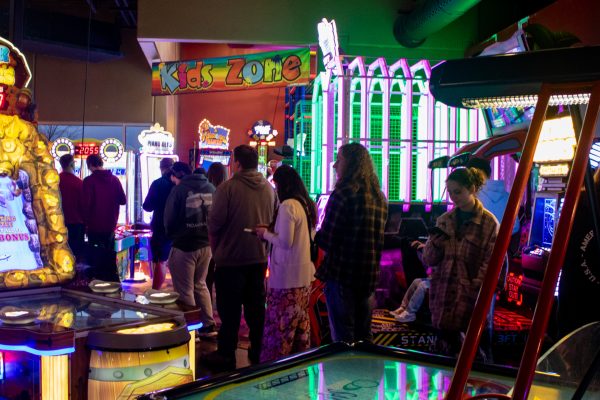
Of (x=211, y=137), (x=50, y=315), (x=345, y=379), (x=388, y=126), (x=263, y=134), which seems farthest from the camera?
(x=263, y=134)

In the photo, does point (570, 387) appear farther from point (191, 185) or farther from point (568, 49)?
point (191, 185)

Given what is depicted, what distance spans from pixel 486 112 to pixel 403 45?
2.29 m

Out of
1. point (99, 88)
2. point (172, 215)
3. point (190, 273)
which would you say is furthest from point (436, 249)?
point (99, 88)

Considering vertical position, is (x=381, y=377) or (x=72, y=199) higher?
(x=72, y=199)

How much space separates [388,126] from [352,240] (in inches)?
97.0

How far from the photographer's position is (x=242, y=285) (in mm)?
4383

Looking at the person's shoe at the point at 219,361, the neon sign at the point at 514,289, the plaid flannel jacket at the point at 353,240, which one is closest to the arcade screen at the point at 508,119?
the neon sign at the point at 514,289

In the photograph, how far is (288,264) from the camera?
147 inches

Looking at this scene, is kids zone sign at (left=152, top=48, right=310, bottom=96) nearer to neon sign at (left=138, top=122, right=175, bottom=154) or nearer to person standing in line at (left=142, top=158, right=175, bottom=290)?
neon sign at (left=138, top=122, right=175, bottom=154)

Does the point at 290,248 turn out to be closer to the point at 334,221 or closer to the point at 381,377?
the point at 334,221

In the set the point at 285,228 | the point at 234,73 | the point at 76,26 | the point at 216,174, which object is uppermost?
the point at 76,26

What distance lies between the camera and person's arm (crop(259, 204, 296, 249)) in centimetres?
367

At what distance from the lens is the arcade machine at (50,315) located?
211 centimetres

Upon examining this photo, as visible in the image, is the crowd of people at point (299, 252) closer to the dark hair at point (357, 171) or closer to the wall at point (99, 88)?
the dark hair at point (357, 171)
